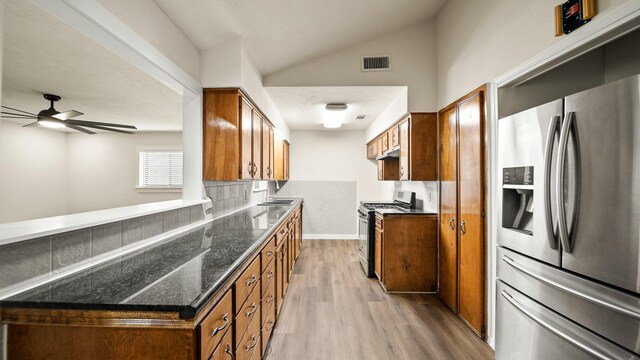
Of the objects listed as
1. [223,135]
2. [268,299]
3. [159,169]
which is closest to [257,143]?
[223,135]

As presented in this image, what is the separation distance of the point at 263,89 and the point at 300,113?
1.24m

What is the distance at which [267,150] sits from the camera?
3.60 metres

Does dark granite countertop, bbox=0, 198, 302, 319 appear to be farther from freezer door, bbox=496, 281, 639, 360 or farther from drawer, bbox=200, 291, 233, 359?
freezer door, bbox=496, 281, 639, 360

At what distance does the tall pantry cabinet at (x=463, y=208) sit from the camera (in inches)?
88.1

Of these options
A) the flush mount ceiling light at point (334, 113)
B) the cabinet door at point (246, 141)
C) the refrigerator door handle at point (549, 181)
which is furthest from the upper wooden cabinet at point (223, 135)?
the refrigerator door handle at point (549, 181)

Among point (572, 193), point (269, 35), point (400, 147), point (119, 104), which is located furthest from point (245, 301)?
point (119, 104)

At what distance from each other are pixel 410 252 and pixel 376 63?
2319 millimetres

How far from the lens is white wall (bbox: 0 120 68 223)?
14.0 ft

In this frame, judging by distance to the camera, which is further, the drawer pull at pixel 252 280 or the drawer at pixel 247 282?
the drawer pull at pixel 252 280

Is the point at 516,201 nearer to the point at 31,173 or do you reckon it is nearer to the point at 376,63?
the point at 376,63

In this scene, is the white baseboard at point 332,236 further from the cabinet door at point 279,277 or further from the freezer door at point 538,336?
the freezer door at point 538,336

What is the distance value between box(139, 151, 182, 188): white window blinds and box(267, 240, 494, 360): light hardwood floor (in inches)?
158

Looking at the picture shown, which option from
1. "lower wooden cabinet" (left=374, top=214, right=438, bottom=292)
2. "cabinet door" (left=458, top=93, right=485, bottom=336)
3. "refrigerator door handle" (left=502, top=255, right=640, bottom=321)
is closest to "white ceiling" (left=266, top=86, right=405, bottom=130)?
"cabinet door" (left=458, top=93, right=485, bottom=336)

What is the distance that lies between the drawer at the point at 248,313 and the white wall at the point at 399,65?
8.24 feet
